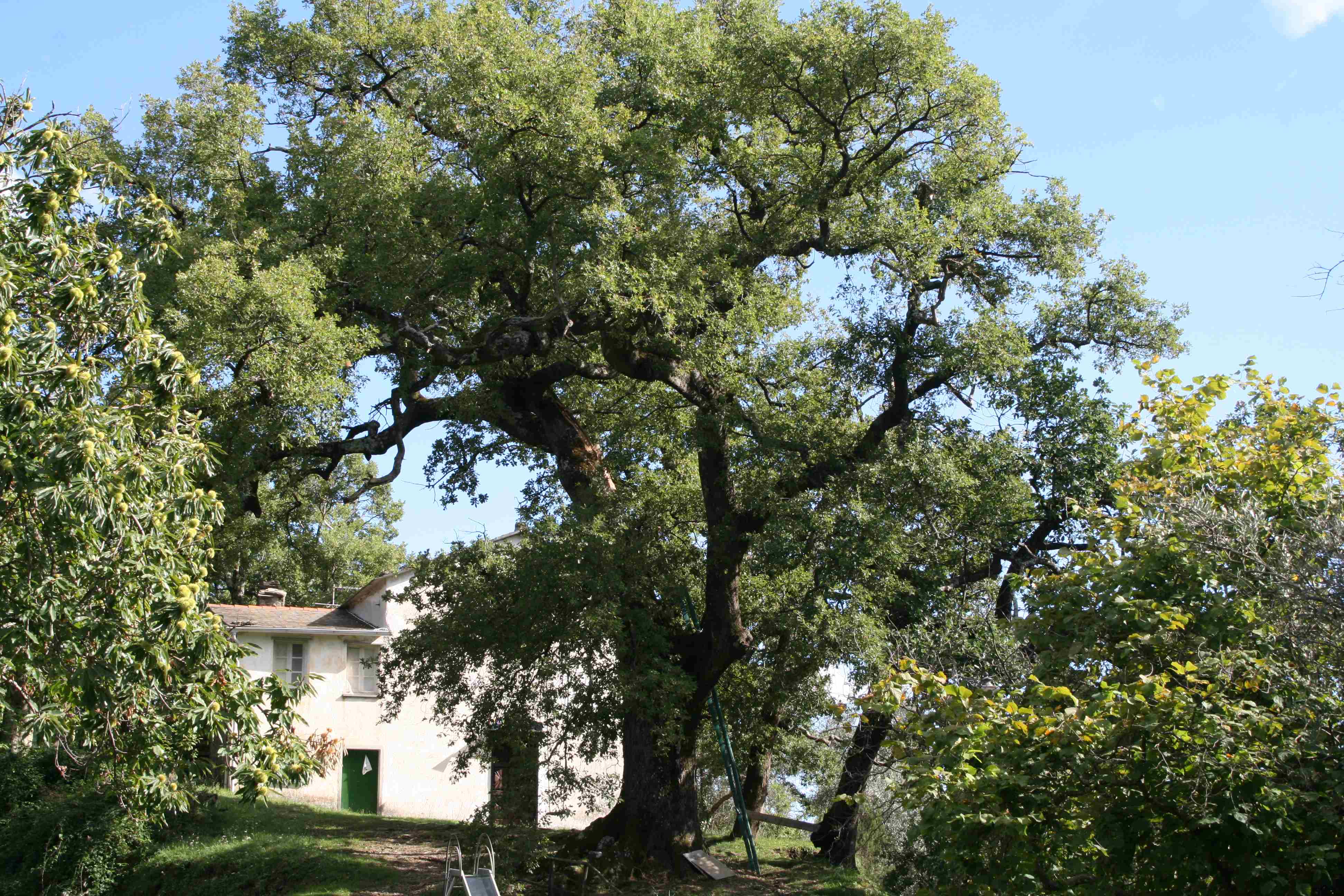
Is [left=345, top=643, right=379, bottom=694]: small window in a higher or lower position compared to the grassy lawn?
higher

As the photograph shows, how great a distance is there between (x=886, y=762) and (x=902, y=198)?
7.50 meters

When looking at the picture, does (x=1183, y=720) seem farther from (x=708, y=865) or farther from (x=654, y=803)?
(x=654, y=803)

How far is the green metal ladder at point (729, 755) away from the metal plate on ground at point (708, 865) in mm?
531

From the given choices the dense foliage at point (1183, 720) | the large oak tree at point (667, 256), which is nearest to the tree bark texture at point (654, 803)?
the large oak tree at point (667, 256)

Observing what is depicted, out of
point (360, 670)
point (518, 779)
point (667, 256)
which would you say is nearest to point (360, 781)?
point (360, 670)

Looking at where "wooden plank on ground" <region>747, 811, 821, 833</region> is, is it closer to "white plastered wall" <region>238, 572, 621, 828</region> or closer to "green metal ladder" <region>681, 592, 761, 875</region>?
"green metal ladder" <region>681, 592, 761, 875</region>

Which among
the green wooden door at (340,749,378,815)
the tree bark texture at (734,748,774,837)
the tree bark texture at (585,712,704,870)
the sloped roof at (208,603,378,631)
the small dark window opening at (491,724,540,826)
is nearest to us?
the small dark window opening at (491,724,540,826)

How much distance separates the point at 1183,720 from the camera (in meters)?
6.82

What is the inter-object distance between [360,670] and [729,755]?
50.5 feet

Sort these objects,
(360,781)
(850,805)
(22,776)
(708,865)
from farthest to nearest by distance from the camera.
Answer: (360,781) → (22,776) → (850,805) → (708,865)

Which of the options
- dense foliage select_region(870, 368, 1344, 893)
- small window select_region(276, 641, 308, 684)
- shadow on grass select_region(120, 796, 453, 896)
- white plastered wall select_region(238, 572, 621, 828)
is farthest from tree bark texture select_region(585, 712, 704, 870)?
small window select_region(276, 641, 308, 684)

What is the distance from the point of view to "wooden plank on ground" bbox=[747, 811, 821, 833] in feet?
65.9

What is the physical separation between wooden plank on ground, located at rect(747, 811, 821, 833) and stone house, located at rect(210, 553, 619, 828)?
7.35m

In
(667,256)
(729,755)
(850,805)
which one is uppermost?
(667,256)
